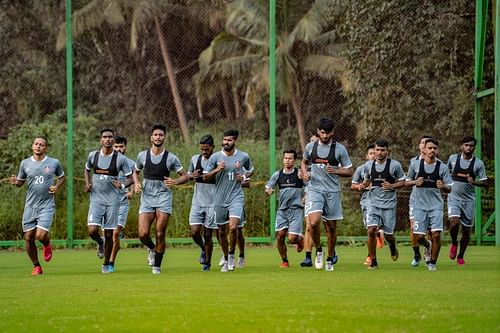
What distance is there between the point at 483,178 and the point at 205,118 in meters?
9.48

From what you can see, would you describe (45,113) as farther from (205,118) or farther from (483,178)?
(483,178)

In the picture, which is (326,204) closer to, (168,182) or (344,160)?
(344,160)

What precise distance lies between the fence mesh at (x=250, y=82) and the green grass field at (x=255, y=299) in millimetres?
8134

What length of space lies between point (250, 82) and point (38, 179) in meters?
12.4

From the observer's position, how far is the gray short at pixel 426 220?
62.0ft

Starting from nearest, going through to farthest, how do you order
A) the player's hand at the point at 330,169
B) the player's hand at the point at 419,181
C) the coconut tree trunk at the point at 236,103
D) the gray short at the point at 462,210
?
the player's hand at the point at 330,169
the player's hand at the point at 419,181
the gray short at the point at 462,210
the coconut tree trunk at the point at 236,103

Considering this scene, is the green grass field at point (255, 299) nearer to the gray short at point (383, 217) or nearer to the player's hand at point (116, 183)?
the gray short at point (383, 217)

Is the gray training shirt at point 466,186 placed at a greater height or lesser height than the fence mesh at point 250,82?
lesser

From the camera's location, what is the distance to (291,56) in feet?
96.8

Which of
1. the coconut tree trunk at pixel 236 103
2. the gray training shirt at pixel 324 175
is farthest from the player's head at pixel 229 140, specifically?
the coconut tree trunk at pixel 236 103

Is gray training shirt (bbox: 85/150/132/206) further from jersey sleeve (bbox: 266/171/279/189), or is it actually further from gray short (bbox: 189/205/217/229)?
jersey sleeve (bbox: 266/171/279/189)

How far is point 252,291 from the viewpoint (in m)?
14.1

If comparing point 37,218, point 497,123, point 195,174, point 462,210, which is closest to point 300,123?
point 497,123

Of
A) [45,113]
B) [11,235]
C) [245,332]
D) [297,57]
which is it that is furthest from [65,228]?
[245,332]
